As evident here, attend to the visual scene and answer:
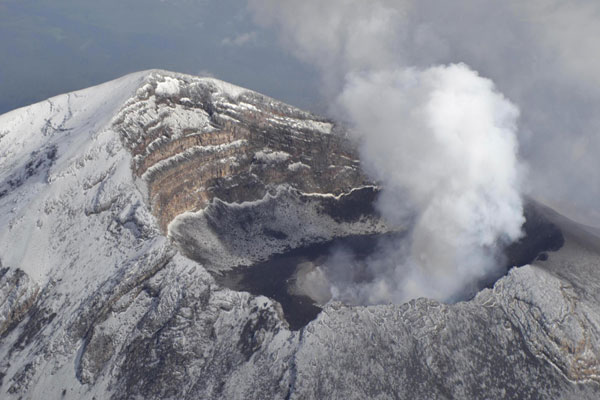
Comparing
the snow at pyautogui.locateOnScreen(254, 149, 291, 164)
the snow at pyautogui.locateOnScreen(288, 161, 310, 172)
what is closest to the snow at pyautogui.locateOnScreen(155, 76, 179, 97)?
the snow at pyautogui.locateOnScreen(254, 149, 291, 164)

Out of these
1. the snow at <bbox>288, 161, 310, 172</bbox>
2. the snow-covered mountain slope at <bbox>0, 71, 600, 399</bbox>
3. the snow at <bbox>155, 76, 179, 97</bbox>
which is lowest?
the snow-covered mountain slope at <bbox>0, 71, 600, 399</bbox>

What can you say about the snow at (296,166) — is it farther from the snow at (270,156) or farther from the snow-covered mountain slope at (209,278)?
the snow at (270,156)

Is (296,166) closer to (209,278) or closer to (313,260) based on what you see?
(313,260)

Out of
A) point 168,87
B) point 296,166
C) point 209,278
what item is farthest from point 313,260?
point 168,87

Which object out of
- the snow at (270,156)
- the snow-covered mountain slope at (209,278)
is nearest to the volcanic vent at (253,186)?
the snow at (270,156)

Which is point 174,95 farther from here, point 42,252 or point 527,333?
point 527,333

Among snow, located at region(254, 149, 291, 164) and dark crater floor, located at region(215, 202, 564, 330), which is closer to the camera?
dark crater floor, located at region(215, 202, 564, 330)

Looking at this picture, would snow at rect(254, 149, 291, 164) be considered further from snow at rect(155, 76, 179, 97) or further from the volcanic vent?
snow at rect(155, 76, 179, 97)

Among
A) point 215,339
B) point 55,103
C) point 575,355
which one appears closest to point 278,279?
point 215,339
